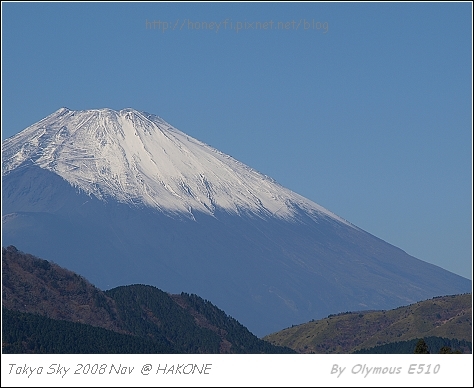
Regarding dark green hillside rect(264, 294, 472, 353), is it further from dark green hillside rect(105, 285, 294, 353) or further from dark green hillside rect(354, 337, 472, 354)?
dark green hillside rect(105, 285, 294, 353)

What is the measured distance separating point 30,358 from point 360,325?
5912 inches

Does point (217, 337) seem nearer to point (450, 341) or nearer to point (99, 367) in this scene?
point (450, 341)

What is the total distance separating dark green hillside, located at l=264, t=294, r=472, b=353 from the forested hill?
61.8 feet

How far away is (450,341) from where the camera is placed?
15488cm

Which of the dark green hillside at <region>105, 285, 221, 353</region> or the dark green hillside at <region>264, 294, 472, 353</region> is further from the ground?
the dark green hillside at <region>264, 294, 472, 353</region>

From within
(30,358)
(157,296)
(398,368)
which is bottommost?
(30,358)

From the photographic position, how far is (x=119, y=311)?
158 meters

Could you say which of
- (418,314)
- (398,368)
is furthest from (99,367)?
(418,314)

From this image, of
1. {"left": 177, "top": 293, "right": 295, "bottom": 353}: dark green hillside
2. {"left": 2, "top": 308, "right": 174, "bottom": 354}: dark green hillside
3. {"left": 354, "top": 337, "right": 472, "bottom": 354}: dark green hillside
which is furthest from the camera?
{"left": 177, "top": 293, "right": 295, "bottom": 353}: dark green hillside

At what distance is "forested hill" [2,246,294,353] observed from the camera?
14512 centimetres

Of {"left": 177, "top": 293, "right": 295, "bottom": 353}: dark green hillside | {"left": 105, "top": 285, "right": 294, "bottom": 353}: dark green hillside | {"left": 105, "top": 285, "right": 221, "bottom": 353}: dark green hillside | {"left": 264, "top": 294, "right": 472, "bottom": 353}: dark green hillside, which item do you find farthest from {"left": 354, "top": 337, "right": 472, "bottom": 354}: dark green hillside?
{"left": 105, "top": 285, "right": 221, "bottom": 353}: dark green hillside

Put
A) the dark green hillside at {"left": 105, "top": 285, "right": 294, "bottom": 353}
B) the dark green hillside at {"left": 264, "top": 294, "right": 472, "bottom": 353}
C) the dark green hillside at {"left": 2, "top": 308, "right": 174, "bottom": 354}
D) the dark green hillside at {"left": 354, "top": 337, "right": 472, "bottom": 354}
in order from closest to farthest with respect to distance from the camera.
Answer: the dark green hillside at {"left": 2, "top": 308, "right": 174, "bottom": 354}
the dark green hillside at {"left": 354, "top": 337, "right": 472, "bottom": 354}
the dark green hillside at {"left": 105, "top": 285, "right": 294, "bottom": 353}
the dark green hillside at {"left": 264, "top": 294, "right": 472, "bottom": 353}

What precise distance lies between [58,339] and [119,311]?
124 ft

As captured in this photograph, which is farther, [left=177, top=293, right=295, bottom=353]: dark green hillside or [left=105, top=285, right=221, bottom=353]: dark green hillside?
[left=105, top=285, right=221, bottom=353]: dark green hillside
